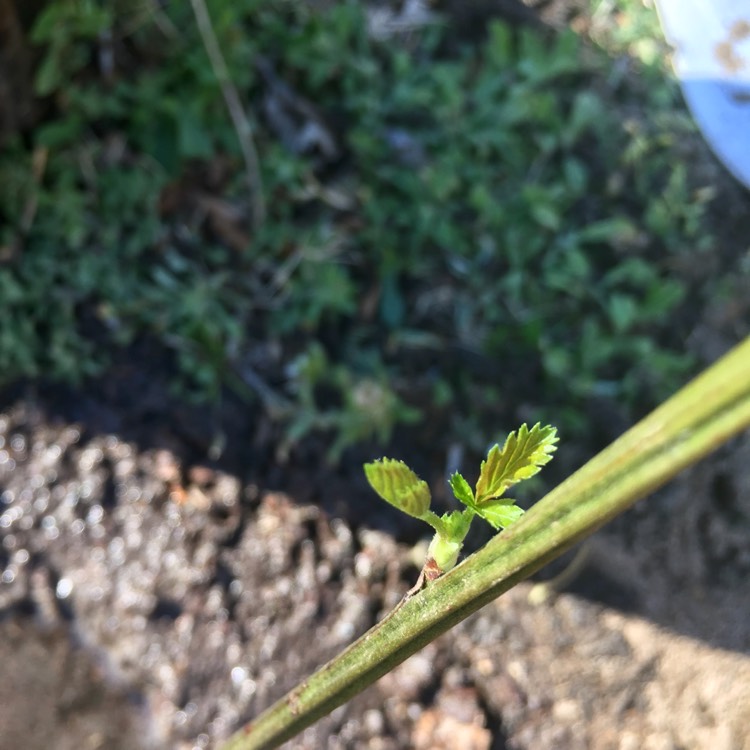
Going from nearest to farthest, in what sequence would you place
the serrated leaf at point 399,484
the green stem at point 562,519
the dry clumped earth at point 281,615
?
the green stem at point 562,519
the serrated leaf at point 399,484
the dry clumped earth at point 281,615

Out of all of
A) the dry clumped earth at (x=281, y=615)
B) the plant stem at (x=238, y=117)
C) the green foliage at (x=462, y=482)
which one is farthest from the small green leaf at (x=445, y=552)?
the plant stem at (x=238, y=117)

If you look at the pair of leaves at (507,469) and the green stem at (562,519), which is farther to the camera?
the pair of leaves at (507,469)

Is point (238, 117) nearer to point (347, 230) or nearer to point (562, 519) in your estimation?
→ point (347, 230)

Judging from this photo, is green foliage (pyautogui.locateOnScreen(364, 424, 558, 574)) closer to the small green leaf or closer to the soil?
the small green leaf

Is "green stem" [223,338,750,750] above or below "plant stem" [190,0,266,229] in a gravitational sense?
above

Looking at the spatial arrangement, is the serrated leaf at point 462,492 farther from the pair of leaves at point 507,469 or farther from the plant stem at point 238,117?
the plant stem at point 238,117

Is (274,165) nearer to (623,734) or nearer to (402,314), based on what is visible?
(402,314)

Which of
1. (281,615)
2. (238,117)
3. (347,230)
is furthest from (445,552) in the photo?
(238,117)

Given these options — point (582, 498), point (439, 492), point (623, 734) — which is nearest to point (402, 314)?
point (439, 492)

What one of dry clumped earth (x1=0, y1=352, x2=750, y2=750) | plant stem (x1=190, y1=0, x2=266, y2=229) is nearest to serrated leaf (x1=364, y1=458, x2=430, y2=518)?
dry clumped earth (x1=0, y1=352, x2=750, y2=750)
